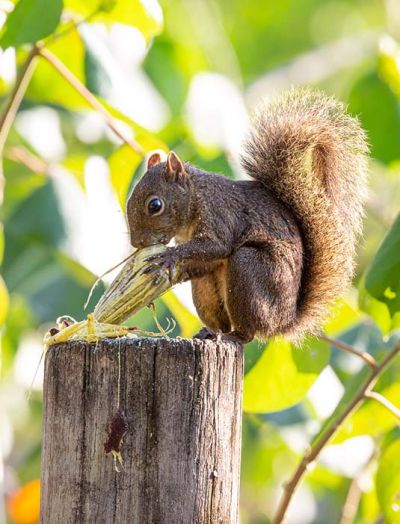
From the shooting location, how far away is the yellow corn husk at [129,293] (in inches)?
88.4

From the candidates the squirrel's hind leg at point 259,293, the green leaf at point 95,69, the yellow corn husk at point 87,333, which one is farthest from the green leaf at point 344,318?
the yellow corn husk at point 87,333

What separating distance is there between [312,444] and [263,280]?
0.41 meters

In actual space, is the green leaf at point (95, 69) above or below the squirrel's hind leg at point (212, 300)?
above

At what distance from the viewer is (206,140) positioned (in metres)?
3.36

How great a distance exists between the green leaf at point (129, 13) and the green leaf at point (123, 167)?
293 mm

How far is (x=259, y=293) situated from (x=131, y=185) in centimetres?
53

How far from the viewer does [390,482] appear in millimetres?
2621

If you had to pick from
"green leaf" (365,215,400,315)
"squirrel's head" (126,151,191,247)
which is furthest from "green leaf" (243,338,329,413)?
"squirrel's head" (126,151,191,247)

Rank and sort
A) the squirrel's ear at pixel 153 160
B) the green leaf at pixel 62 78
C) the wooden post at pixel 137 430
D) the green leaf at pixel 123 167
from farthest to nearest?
1. the green leaf at pixel 62 78
2. the green leaf at pixel 123 167
3. the squirrel's ear at pixel 153 160
4. the wooden post at pixel 137 430

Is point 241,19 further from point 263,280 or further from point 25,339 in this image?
point 263,280

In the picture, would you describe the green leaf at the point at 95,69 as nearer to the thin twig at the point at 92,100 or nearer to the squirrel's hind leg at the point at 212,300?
the thin twig at the point at 92,100

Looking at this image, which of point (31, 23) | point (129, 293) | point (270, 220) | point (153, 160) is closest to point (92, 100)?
point (153, 160)

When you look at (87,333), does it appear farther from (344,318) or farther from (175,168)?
(344,318)

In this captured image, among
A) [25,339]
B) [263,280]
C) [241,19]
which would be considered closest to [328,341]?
[263,280]
